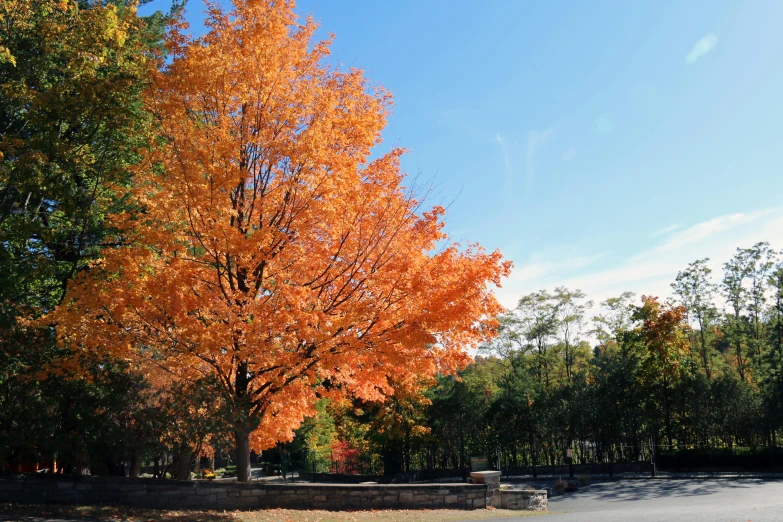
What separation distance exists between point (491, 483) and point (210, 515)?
7403 millimetres

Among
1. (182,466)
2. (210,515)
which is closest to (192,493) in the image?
(210,515)

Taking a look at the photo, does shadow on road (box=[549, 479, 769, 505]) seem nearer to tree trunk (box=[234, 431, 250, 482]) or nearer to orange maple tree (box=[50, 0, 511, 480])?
tree trunk (box=[234, 431, 250, 482])

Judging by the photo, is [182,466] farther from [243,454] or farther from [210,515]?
[210,515]

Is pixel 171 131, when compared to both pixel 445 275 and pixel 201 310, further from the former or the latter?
pixel 445 275

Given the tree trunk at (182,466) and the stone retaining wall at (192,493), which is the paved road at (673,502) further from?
the tree trunk at (182,466)

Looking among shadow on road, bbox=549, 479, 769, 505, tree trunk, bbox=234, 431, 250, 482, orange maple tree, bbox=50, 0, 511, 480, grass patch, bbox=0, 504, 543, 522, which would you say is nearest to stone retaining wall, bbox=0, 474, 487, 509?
grass patch, bbox=0, 504, 543, 522

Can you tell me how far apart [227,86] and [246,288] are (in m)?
3.82

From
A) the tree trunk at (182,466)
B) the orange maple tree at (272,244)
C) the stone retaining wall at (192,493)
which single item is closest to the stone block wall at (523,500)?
the stone retaining wall at (192,493)

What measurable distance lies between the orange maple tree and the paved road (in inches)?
229

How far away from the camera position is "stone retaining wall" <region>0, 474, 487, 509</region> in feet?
34.5

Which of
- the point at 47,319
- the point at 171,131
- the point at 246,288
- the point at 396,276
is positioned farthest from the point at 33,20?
the point at 396,276

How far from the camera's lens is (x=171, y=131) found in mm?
9984

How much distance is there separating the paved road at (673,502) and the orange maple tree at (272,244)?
19.1 ft

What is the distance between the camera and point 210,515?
10.4m
